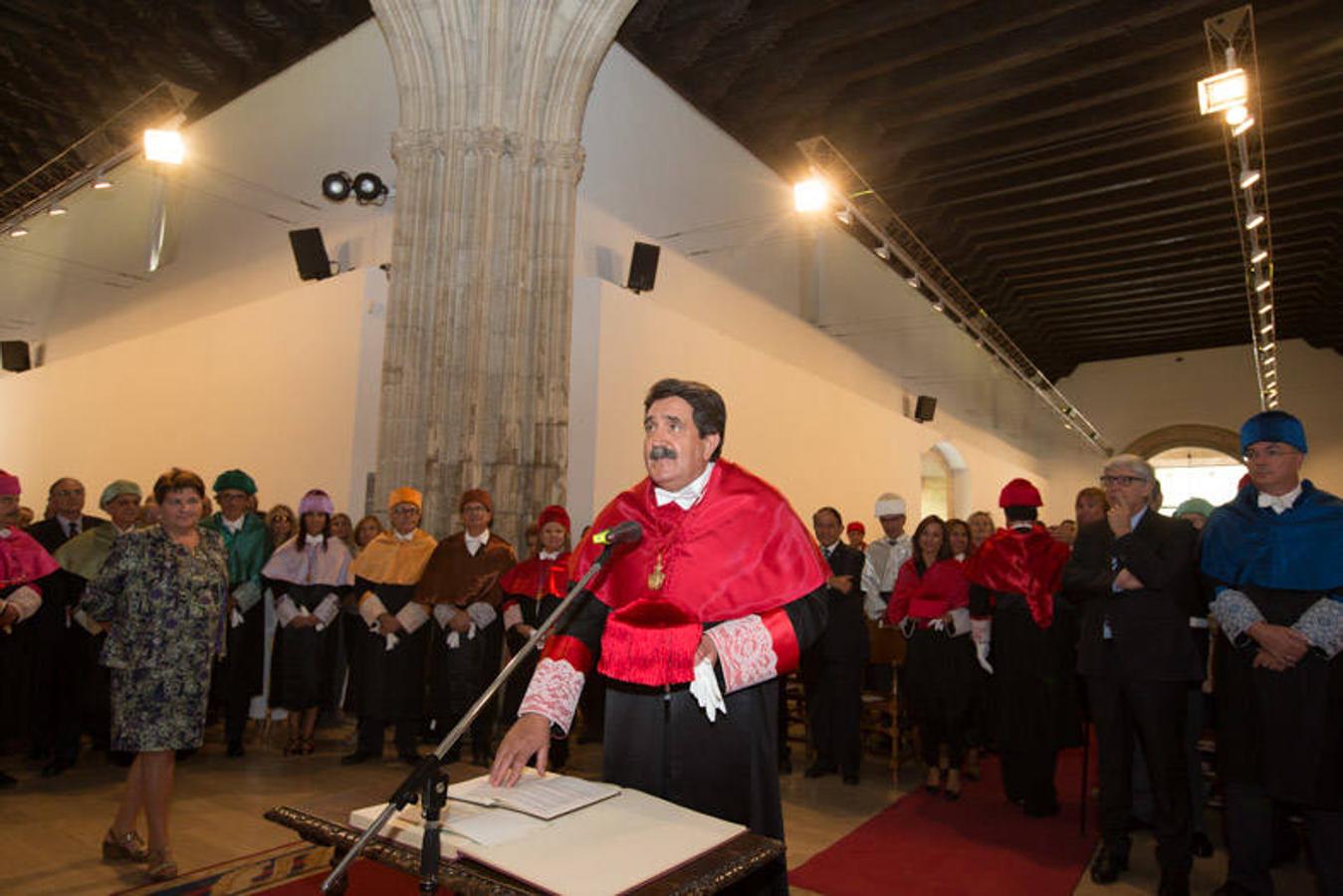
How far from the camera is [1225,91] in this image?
22.1 ft

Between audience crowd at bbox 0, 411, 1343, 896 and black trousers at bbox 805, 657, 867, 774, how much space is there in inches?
0.5

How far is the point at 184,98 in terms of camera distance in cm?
977

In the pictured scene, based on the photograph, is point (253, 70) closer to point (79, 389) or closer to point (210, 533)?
point (79, 389)

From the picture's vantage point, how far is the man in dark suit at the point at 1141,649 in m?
3.41

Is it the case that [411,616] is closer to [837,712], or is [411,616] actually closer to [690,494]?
[837,712]

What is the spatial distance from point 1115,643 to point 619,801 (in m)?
2.65

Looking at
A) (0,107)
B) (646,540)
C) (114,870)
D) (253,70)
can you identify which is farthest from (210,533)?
(0,107)

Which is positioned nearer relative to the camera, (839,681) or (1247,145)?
(839,681)

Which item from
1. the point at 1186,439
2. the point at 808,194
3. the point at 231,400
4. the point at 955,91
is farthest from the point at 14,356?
the point at 1186,439

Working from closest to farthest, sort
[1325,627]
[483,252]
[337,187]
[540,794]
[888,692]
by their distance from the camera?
[540,794] < [1325,627] < [888,692] < [483,252] < [337,187]

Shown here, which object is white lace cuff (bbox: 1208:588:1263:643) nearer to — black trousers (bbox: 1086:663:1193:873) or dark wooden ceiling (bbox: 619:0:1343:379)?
black trousers (bbox: 1086:663:1193:873)

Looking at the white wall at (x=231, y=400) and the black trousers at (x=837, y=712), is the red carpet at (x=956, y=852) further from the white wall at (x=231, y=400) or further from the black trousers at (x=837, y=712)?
the white wall at (x=231, y=400)

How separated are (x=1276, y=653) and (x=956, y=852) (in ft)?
5.66

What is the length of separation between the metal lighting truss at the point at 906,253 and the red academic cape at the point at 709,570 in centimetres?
783
